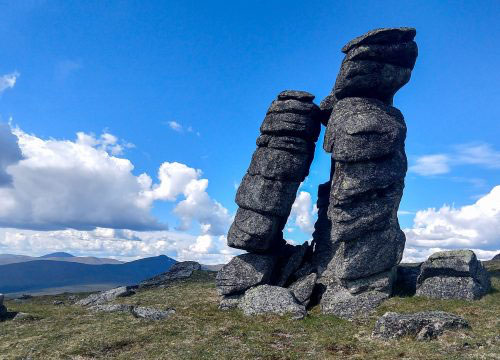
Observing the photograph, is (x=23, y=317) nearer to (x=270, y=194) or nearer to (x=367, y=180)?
(x=270, y=194)

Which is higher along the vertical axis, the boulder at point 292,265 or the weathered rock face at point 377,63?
the weathered rock face at point 377,63

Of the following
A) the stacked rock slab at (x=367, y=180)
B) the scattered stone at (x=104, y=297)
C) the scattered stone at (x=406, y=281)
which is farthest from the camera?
the scattered stone at (x=104, y=297)

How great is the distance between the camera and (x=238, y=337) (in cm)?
3488

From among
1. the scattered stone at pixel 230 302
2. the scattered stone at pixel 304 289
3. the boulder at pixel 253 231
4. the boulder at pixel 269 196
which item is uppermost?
the boulder at pixel 269 196

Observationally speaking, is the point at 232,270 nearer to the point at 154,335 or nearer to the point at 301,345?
the point at 154,335

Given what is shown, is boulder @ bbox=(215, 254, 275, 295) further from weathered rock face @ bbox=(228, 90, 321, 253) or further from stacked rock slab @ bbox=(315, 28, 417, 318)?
stacked rock slab @ bbox=(315, 28, 417, 318)

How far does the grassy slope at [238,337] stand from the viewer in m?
29.0

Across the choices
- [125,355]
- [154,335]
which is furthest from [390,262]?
[125,355]

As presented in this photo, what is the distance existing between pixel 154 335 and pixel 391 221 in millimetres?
28776

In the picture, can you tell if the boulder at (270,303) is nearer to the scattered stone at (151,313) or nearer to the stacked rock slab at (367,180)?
the stacked rock slab at (367,180)

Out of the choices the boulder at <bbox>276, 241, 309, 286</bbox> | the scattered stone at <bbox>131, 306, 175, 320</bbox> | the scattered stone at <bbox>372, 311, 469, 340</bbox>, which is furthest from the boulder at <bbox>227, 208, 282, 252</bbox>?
the scattered stone at <bbox>372, 311, 469, 340</bbox>

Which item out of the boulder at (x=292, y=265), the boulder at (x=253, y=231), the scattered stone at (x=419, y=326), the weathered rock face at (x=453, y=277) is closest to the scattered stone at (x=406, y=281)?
the weathered rock face at (x=453, y=277)

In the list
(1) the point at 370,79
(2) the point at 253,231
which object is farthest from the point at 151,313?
(1) the point at 370,79

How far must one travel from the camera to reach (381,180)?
46000mm
